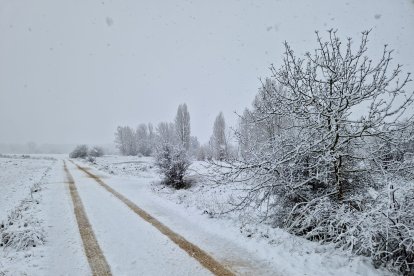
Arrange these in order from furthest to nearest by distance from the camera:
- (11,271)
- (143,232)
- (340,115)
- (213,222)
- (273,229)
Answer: (213,222) → (143,232) → (273,229) → (340,115) → (11,271)

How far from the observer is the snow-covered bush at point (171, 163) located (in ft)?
68.4

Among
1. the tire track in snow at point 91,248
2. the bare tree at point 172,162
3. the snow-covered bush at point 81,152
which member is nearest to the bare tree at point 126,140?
the snow-covered bush at point 81,152

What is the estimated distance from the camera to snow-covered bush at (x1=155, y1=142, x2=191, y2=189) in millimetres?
20859

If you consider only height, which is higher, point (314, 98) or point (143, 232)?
point (314, 98)

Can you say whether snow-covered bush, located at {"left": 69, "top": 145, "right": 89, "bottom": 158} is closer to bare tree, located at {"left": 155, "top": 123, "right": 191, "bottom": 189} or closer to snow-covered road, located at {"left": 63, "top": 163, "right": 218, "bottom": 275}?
bare tree, located at {"left": 155, "top": 123, "right": 191, "bottom": 189}

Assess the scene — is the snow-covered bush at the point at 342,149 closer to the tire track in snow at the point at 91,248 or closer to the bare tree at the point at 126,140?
the tire track in snow at the point at 91,248

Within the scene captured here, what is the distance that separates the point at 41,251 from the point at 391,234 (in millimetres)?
6921

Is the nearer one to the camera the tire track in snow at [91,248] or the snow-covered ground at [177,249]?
the snow-covered ground at [177,249]

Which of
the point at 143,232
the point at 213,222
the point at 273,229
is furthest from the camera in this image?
the point at 213,222

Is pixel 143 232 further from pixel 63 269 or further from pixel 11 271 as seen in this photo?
pixel 11 271

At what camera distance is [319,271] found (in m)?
5.09

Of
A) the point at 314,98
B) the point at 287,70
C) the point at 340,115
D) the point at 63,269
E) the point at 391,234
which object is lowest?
the point at 63,269

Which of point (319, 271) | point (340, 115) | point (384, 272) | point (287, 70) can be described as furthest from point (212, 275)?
point (287, 70)

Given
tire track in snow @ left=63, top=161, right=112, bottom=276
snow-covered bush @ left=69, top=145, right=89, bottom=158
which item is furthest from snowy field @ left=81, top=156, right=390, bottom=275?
snow-covered bush @ left=69, top=145, right=89, bottom=158
